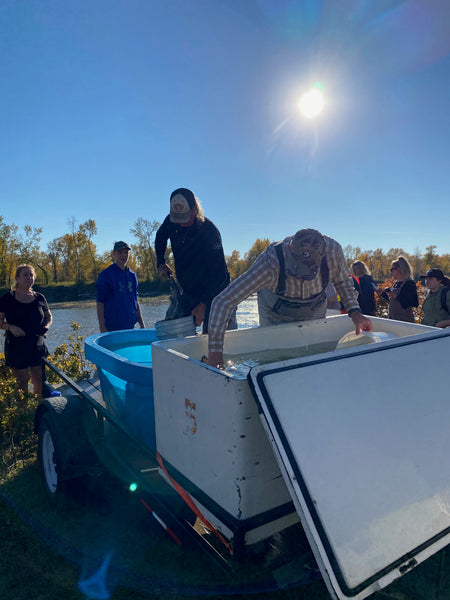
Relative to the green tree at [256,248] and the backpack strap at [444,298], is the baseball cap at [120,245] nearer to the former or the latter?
the backpack strap at [444,298]

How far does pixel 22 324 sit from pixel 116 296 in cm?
113

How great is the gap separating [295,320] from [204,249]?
38.4 inches

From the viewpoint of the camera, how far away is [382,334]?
251 cm

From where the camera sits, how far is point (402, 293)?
19.0 ft

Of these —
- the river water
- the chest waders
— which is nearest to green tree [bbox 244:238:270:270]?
the river water

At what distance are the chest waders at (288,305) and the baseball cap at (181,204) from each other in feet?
2.90

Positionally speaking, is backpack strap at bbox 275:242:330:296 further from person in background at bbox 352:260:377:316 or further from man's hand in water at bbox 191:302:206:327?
person in background at bbox 352:260:377:316

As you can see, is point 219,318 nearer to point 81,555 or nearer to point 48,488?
point 81,555

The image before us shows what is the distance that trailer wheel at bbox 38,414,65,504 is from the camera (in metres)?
2.61

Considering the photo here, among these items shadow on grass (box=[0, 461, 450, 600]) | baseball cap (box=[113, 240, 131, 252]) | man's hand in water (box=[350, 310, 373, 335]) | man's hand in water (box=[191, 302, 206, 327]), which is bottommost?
shadow on grass (box=[0, 461, 450, 600])

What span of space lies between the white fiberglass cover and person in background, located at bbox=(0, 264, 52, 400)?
393 cm

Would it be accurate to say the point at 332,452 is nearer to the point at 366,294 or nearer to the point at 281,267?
the point at 281,267

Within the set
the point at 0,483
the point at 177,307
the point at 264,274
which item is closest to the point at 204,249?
the point at 177,307

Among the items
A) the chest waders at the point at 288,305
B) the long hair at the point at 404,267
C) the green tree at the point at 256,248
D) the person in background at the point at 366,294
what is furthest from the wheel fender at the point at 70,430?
the green tree at the point at 256,248
